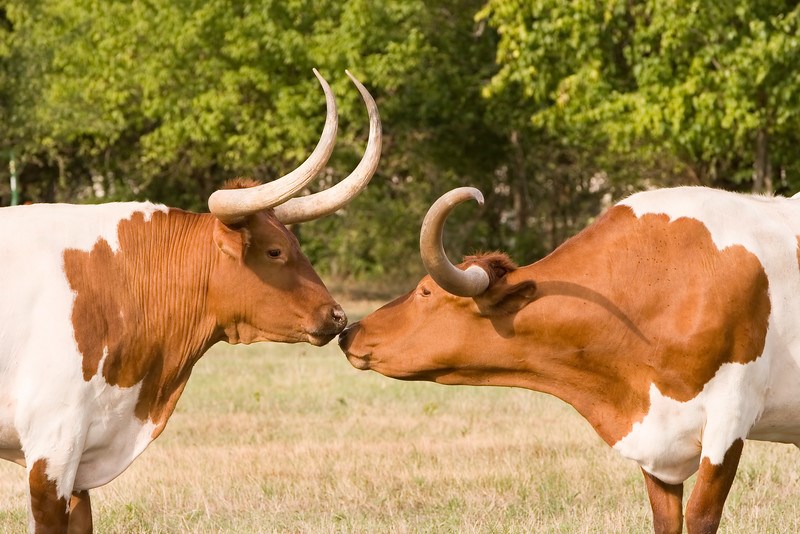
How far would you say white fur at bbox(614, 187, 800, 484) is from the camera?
509 centimetres

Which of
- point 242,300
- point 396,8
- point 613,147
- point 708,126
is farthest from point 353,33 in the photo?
point 242,300

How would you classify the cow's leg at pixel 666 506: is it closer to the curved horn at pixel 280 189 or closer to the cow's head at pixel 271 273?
the cow's head at pixel 271 273

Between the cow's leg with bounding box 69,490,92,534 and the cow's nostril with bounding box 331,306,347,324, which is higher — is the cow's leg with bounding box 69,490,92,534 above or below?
below

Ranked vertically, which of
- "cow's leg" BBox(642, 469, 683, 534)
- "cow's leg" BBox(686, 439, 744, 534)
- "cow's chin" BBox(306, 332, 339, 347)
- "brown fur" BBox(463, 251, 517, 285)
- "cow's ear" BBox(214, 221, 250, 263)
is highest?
"cow's ear" BBox(214, 221, 250, 263)

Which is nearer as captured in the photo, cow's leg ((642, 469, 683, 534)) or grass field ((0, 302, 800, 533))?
cow's leg ((642, 469, 683, 534))

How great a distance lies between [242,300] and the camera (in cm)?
553

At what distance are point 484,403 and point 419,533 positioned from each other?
460 centimetres

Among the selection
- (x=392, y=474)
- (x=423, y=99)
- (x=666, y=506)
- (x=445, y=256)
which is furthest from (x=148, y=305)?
(x=423, y=99)

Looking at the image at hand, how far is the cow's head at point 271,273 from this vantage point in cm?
544

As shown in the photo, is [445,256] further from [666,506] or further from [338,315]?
[666,506]

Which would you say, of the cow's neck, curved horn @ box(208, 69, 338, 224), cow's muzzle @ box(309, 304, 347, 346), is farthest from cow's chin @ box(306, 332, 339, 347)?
curved horn @ box(208, 69, 338, 224)

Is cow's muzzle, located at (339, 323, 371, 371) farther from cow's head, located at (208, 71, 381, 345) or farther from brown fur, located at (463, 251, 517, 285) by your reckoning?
brown fur, located at (463, 251, 517, 285)

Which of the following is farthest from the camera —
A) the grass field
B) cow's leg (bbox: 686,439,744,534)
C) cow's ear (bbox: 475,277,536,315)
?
the grass field

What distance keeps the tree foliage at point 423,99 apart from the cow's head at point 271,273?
1182 cm
